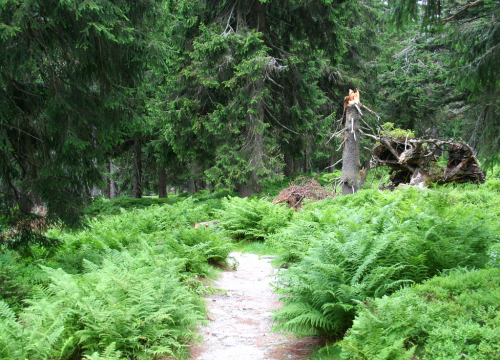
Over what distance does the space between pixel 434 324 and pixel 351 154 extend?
874cm

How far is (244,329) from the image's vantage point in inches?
181

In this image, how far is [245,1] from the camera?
15359 mm

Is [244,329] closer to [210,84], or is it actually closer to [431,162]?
[431,162]

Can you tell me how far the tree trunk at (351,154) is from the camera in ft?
37.0

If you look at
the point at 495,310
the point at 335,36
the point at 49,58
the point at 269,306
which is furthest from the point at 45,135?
the point at 335,36

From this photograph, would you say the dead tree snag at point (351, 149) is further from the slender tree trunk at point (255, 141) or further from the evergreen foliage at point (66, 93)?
the evergreen foliage at point (66, 93)

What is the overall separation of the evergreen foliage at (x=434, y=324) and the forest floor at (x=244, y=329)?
89 cm

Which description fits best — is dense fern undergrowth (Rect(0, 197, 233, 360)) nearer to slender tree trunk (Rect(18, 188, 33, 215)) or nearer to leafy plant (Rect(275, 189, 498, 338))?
slender tree trunk (Rect(18, 188, 33, 215))

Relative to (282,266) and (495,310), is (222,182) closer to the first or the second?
(282,266)

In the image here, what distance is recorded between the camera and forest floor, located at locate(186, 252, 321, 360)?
3.94m

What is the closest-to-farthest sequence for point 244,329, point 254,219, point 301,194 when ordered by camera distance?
point 244,329, point 254,219, point 301,194

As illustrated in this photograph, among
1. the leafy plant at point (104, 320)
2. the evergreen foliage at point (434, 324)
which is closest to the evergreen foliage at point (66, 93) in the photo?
the leafy plant at point (104, 320)

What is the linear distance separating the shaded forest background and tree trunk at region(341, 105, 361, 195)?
2.16 meters

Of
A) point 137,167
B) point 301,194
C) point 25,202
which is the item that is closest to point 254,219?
point 301,194
